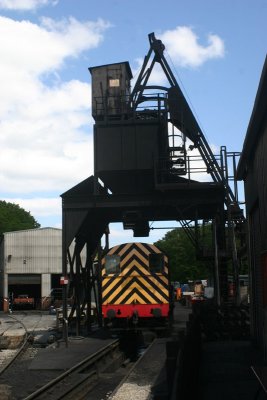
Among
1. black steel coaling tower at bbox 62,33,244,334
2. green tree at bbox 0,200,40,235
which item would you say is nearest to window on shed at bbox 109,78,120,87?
black steel coaling tower at bbox 62,33,244,334

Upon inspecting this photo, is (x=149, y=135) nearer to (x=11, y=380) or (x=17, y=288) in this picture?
(x=11, y=380)

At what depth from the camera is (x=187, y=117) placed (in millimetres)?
20203

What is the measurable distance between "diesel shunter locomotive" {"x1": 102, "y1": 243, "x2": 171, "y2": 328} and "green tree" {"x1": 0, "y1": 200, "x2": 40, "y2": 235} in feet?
229

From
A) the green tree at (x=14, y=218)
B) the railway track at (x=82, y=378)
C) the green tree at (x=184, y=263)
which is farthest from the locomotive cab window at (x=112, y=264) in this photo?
the green tree at (x=14, y=218)

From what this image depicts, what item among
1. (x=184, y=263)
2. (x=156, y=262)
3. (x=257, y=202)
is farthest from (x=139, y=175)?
(x=184, y=263)

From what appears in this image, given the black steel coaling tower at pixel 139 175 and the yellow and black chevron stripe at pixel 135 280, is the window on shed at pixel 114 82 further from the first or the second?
the yellow and black chevron stripe at pixel 135 280

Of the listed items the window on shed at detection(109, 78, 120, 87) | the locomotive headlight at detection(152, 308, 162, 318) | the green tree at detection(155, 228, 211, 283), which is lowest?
the locomotive headlight at detection(152, 308, 162, 318)

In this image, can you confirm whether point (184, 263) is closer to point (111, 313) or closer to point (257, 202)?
point (111, 313)

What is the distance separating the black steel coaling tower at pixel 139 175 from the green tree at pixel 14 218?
65671 millimetres

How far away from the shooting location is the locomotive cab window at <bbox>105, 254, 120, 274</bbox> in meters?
15.9

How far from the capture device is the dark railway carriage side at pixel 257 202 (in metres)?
9.30

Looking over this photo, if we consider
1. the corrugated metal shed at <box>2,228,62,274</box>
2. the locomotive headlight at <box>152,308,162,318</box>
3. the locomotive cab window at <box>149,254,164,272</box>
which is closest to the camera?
the locomotive headlight at <box>152,308,162,318</box>

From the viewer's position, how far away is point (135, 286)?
1569 centimetres

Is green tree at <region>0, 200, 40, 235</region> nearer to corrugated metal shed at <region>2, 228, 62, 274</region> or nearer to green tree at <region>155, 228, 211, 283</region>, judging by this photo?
green tree at <region>155, 228, 211, 283</region>
